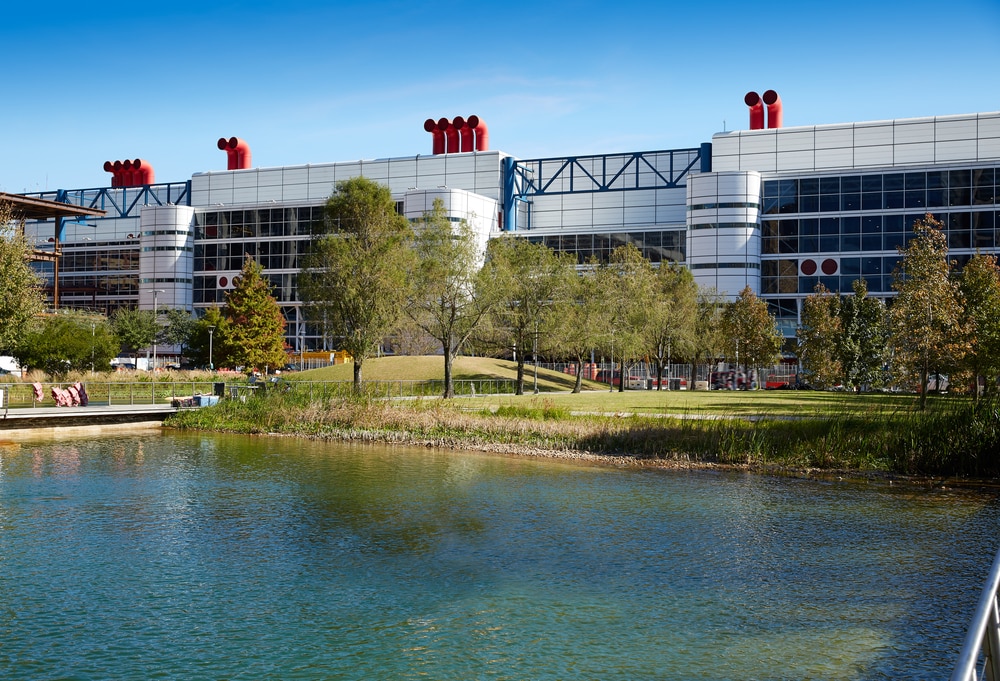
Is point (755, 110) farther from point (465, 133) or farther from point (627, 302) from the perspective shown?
point (627, 302)

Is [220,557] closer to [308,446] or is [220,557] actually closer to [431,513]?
[431,513]

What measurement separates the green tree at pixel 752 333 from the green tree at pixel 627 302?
894cm

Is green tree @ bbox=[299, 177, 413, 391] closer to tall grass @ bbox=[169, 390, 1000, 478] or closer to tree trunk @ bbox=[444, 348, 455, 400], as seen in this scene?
tree trunk @ bbox=[444, 348, 455, 400]

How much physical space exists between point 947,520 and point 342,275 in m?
34.6

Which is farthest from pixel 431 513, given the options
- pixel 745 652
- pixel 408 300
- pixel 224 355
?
pixel 224 355

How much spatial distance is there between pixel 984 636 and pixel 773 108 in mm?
113715

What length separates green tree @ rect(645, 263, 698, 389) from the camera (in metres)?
71.3

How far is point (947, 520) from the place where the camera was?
20.2 meters

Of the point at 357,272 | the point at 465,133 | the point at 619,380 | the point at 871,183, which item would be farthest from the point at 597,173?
the point at 357,272

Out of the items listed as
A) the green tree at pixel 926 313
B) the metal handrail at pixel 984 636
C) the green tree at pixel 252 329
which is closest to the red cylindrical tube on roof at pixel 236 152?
the green tree at pixel 252 329

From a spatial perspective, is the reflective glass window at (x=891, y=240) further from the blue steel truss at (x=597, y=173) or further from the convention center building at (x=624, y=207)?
the blue steel truss at (x=597, y=173)

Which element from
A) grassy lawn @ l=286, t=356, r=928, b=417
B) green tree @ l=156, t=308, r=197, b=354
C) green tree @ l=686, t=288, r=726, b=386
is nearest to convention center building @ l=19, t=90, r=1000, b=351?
green tree @ l=156, t=308, r=197, b=354

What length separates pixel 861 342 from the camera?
69.6m

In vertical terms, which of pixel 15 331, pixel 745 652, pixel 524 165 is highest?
pixel 524 165
